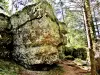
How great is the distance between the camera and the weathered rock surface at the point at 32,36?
41.5ft

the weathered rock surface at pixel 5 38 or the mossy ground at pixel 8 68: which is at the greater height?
the weathered rock surface at pixel 5 38

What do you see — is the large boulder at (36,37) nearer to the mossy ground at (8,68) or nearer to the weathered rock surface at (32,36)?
the weathered rock surface at (32,36)

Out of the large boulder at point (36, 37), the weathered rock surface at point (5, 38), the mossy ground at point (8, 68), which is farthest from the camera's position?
the weathered rock surface at point (5, 38)

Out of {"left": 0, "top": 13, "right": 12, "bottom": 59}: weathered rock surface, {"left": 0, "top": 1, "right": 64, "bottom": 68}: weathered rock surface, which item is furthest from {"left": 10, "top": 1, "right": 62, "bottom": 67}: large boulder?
{"left": 0, "top": 13, "right": 12, "bottom": 59}: weathered rock surface

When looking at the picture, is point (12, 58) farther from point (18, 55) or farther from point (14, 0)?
point (14, 0)

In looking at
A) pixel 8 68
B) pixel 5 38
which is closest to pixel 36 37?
pixel 5 38

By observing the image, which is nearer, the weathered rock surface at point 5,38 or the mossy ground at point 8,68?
the mossy ground at point 8,68

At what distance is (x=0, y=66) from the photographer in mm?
11984

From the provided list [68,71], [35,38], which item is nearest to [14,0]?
[35,38]

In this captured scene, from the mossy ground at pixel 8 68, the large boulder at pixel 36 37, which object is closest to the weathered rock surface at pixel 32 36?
the large boulder at pixel 36 37

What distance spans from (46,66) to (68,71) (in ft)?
6.82

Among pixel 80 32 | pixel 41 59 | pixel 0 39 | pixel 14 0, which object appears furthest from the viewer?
pixel 80 32

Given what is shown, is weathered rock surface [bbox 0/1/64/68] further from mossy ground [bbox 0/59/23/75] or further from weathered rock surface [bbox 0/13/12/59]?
mossy ground [bbox 0/59/23/75]

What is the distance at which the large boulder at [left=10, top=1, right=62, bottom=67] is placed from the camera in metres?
12.6
